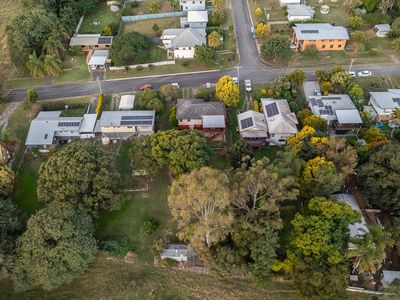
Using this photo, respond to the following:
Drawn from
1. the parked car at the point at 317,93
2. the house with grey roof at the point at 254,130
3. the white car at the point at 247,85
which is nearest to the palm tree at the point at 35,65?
the white car at the point at 247,85

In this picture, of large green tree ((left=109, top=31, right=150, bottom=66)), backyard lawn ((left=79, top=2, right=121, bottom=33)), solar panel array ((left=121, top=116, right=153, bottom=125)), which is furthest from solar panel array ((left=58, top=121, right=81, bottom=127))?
backyard lawn ((left=79, top=2, right=121, bottom=33))

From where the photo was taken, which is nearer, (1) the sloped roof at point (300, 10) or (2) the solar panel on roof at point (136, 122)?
(2) the solar panel on roof at point (136, 122)

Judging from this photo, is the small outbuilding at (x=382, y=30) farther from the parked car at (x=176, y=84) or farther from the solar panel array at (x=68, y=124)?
the solar panel array at (x=68, y=124)

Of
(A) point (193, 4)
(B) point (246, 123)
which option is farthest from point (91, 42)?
(B) point (246, 123)

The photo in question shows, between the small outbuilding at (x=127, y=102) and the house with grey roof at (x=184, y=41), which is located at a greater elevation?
the house with grey roof at (x=184, y=41)

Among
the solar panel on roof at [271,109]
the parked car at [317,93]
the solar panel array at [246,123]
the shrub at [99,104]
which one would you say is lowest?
the shrub at [99,104]

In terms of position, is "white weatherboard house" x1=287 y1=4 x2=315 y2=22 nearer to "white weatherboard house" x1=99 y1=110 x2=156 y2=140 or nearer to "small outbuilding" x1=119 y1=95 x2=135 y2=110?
"small outbuilding" x1=119 y1=95 x2=135 y2=110

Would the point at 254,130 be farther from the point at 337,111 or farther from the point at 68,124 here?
the point at 68,124
